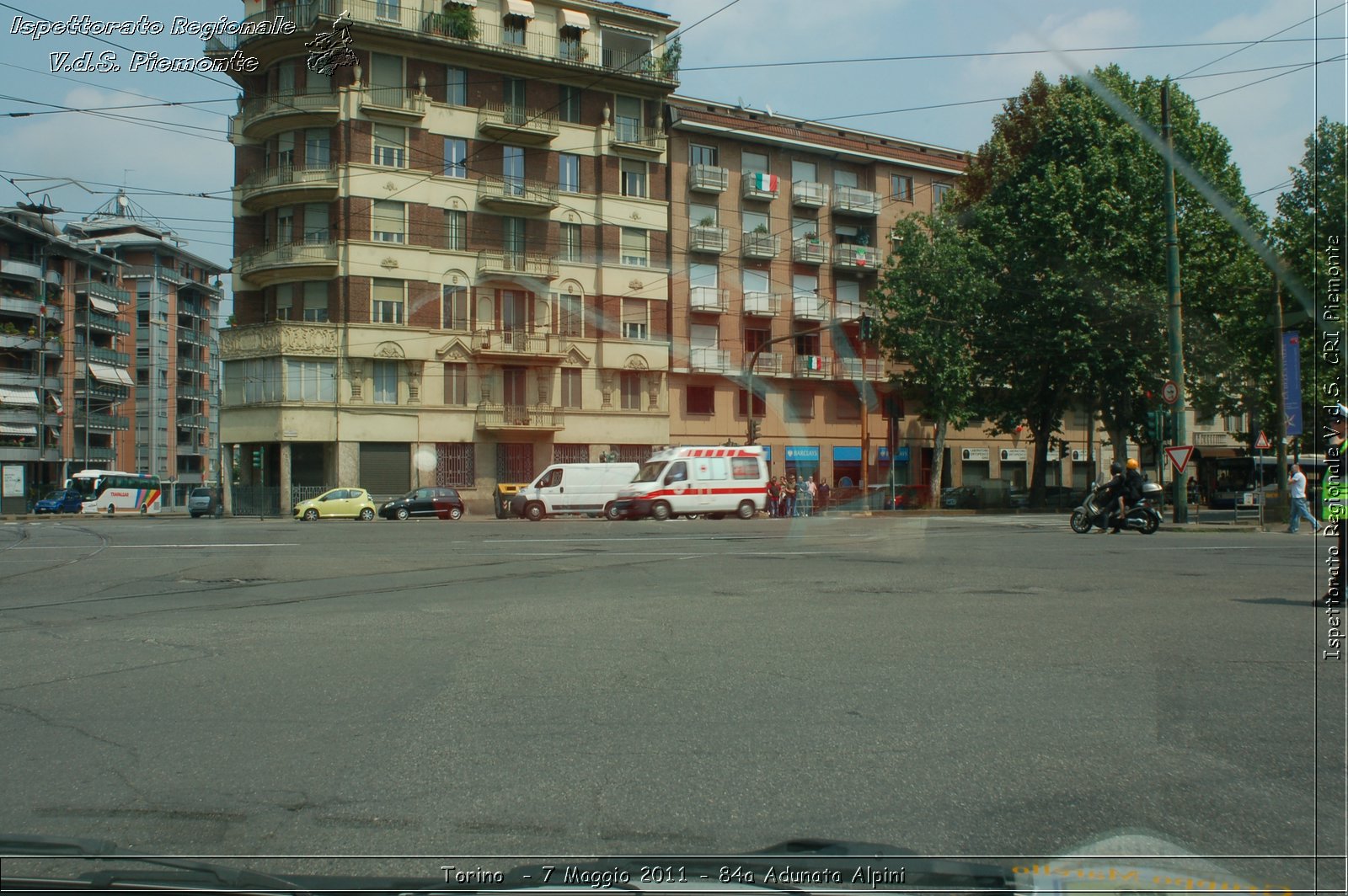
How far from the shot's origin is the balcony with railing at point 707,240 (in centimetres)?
4728

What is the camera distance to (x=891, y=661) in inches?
270

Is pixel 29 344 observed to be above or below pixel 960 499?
above

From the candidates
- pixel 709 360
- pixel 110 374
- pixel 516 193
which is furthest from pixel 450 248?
pixel 110 374

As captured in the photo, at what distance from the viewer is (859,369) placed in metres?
48.3

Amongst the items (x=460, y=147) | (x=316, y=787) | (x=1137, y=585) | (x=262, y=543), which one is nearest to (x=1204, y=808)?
(x=316, y=787)

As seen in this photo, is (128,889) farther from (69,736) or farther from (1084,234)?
(1084,234)

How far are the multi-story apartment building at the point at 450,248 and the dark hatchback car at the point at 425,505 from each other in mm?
3858

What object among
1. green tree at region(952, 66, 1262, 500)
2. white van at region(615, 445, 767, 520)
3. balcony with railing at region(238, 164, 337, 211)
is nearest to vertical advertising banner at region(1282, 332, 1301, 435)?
green tree at region(952, 66, 1262, 500)

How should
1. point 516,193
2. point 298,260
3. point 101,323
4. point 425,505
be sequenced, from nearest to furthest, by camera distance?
1. point 425,505
2. point 298,260
3. point 516,193
4. point 101,323

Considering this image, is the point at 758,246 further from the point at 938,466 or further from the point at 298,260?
the point at 298,260

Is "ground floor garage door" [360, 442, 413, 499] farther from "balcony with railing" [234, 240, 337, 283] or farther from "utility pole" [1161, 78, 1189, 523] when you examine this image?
"utility pole" [1161, 78, 1189, 523]

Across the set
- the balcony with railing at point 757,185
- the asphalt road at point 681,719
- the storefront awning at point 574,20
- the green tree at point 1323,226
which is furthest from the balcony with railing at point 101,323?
the green tree at point 1323,226

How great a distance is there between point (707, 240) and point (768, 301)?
3.97 metres

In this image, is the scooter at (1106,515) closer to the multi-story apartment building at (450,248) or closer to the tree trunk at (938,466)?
the tree trunk at (938,466)
